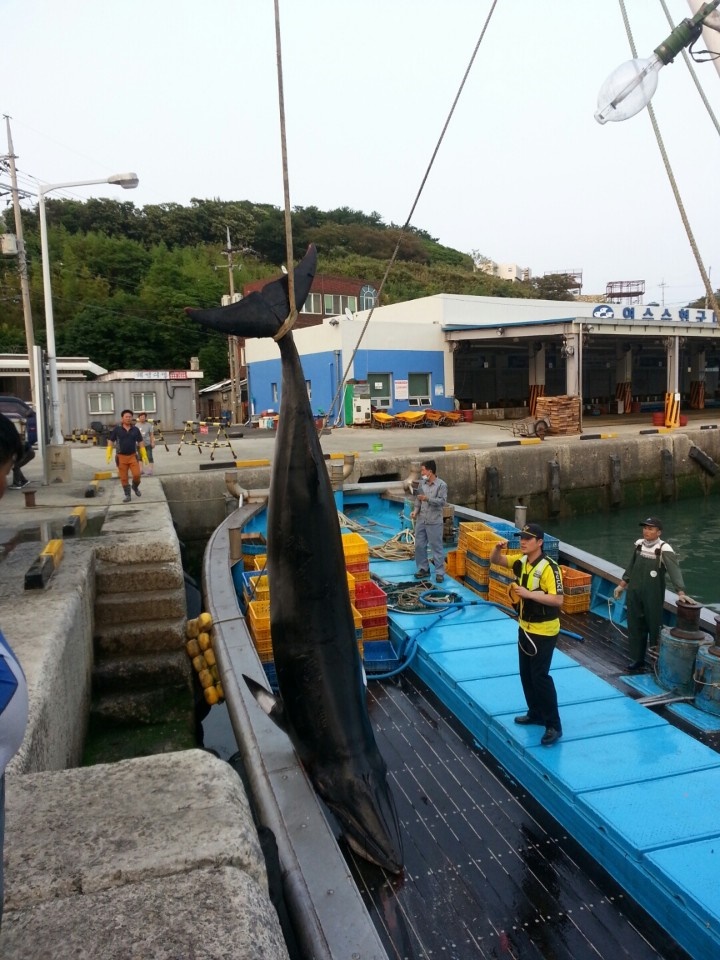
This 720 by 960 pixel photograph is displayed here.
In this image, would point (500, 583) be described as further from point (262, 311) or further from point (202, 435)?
point (202, 435)

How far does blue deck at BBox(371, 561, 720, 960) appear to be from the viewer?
3.27 meters

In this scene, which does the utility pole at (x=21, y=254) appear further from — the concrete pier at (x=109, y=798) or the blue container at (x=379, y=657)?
the blue container at (x=379, y=657)

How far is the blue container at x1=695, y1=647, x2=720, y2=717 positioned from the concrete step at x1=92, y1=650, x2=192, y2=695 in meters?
4.84

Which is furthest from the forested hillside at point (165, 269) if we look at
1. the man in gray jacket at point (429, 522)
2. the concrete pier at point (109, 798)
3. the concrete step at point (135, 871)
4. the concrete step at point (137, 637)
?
the concrete step at point (135, 871)

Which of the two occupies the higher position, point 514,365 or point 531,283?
point 531,283

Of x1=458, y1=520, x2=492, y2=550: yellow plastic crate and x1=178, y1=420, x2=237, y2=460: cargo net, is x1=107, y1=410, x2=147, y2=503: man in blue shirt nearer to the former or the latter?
x1=458, y1=520, x2=492, y2=550: yellow plastic crate

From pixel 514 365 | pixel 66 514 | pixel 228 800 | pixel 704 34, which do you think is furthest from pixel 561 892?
pixel 514 365

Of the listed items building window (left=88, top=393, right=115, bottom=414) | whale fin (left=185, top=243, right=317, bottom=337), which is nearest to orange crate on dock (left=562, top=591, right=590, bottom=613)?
whale fin (left=185, top=243, right=317, bottom=337)

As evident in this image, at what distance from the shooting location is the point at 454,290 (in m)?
62.6

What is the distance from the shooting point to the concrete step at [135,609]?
22.8 ft

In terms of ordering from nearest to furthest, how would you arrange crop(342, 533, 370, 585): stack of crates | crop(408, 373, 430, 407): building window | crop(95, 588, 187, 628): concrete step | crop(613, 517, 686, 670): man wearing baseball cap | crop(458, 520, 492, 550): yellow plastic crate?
crop(613, 517, 686, 670): man wearing baseball cap → crop(95, 588, 187, 628): concrete step → crop(342, 533, 370, 585): stack of crates → crop(458, 520, 492, 550): yellow plastic crate → crop(408, 373, 430, 407): building window

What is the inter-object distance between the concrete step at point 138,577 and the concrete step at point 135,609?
119 millimetres

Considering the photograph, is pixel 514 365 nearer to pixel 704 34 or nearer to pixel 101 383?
pixel 101 383

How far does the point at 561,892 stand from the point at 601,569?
16.2 ft
